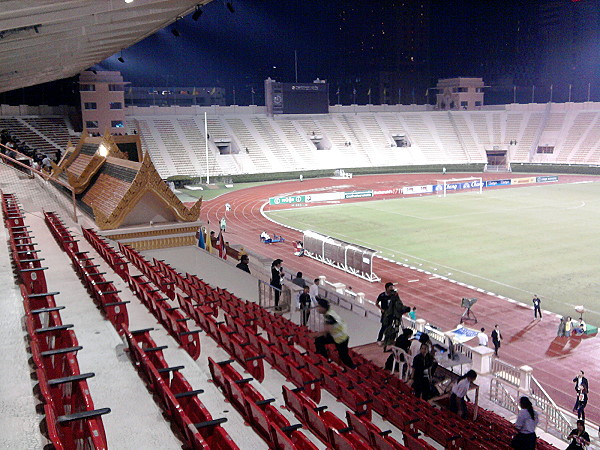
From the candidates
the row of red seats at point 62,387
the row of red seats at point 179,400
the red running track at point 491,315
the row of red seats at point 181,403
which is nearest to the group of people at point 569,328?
the red running track at point 491,315

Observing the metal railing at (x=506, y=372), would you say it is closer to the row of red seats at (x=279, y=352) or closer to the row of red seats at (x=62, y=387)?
the row of red seats at (x=279, y=352)

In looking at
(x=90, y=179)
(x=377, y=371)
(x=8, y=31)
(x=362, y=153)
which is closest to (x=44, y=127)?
(x=362, y=153)

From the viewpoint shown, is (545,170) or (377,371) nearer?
(377,371)

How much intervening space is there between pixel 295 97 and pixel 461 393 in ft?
205

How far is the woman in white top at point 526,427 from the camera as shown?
7.68 metres

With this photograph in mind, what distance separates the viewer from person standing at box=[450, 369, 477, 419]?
345 inches

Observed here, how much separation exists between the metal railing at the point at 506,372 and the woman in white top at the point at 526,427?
498cm

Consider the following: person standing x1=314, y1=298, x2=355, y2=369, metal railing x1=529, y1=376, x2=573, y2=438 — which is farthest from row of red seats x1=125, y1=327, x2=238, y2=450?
metal railing x1=529, y1=376, x2=573, y2=438

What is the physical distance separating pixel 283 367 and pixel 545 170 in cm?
Result: 6324

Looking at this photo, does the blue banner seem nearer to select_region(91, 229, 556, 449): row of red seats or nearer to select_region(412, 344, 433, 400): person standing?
select_region(91, 229, 556, 449): row of red seats

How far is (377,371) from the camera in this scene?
10.0 metres

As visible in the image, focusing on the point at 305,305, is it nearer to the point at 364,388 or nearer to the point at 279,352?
the point at 279,352

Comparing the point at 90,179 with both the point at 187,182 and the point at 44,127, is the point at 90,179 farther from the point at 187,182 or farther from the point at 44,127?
the point at 44,127

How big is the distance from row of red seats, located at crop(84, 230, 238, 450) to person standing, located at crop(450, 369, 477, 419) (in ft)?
17.2
